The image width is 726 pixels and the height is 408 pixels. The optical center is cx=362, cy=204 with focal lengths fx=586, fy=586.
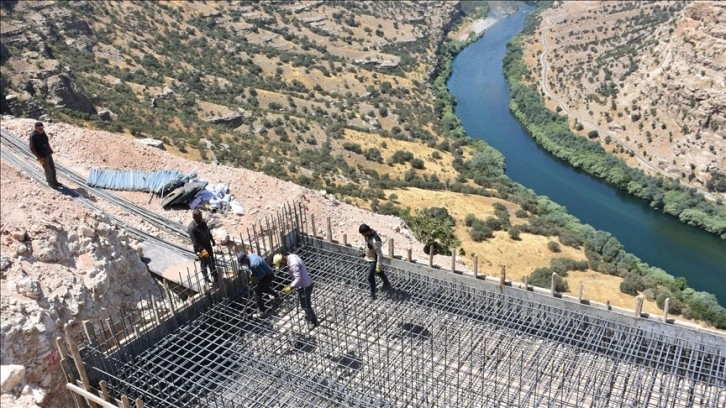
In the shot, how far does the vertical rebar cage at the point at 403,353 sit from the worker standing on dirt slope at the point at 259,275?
9.3 inches

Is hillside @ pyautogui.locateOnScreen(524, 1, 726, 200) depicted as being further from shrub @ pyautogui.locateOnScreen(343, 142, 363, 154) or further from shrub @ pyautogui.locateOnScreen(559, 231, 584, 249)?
shrub @ pyautogui.locateOnScreen(343, 142, 363, 154)

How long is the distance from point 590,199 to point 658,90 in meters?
12.1

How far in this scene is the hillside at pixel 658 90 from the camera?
37.6 m

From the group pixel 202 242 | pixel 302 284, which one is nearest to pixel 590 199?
pixel 302 284

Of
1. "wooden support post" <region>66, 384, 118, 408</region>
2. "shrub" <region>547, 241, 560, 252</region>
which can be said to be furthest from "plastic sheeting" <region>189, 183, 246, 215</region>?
"shrub" <region>547, 241, 560, 252</region>

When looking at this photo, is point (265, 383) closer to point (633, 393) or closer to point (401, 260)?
point (401, 260)

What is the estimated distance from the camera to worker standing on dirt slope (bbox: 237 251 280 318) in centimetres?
955

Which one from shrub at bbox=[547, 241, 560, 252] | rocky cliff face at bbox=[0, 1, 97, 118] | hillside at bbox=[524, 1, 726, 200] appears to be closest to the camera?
rocky cliff face at bbox=[0, 1, 97, 118]

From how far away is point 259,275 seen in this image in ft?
31.8

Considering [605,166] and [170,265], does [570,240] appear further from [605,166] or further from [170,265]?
[170,265]

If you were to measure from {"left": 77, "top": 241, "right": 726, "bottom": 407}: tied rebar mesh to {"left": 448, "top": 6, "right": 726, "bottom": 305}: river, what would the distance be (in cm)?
2083

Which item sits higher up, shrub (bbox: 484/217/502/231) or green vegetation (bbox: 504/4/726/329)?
shrub (bbox: 484/217/502/231)

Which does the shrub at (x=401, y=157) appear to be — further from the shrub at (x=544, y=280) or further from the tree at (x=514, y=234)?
the shrub at (x=544, y=280)

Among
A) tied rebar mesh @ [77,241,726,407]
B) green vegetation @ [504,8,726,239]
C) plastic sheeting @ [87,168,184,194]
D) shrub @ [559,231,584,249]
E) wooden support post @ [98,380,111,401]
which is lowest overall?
green vegetation @ [504,8,726,239]
